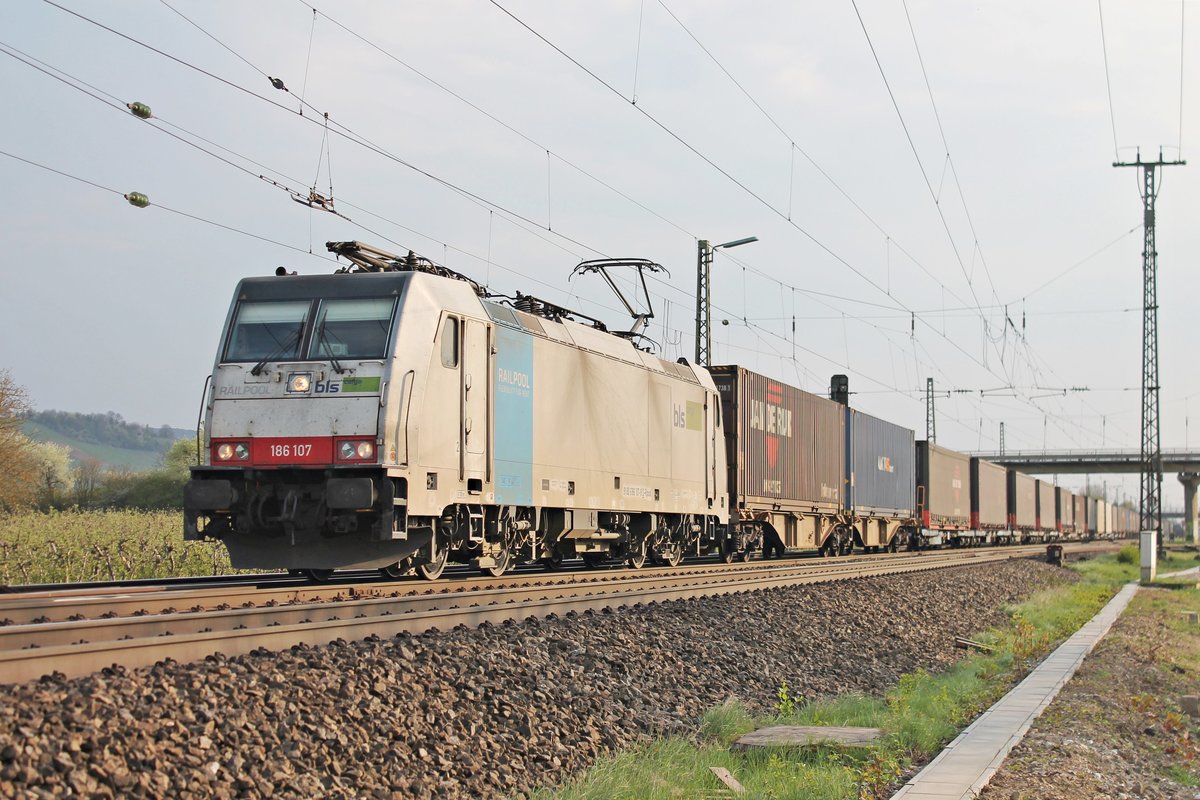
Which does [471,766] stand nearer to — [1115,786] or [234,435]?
[1115,786]

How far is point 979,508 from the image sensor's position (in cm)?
4969

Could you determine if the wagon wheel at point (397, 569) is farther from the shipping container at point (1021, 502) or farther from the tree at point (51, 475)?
the shipping container at point (1021, 502)

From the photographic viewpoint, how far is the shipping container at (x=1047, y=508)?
6500cm

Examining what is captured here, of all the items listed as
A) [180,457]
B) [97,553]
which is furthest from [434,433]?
[180,457]

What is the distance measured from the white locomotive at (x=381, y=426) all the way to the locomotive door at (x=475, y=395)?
0.08 ft

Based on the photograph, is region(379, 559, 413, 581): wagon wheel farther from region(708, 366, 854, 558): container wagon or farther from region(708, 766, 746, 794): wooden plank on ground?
region(708, 366, 854, 558): container wagon

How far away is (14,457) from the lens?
1316 inches

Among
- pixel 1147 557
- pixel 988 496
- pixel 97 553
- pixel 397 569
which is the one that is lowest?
pixel 1147 557

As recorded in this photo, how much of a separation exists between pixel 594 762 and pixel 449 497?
582cm

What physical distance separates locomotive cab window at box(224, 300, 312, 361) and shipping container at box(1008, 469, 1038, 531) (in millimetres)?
50378

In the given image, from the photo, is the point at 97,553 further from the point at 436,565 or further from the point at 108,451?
the point at 108,451

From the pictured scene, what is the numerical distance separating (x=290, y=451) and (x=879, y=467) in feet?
85.4

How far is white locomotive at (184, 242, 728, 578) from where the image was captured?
478 inches

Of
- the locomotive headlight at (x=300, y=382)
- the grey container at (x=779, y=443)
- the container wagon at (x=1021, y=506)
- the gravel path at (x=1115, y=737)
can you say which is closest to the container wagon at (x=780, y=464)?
the grey container at (x=779, y=443)
